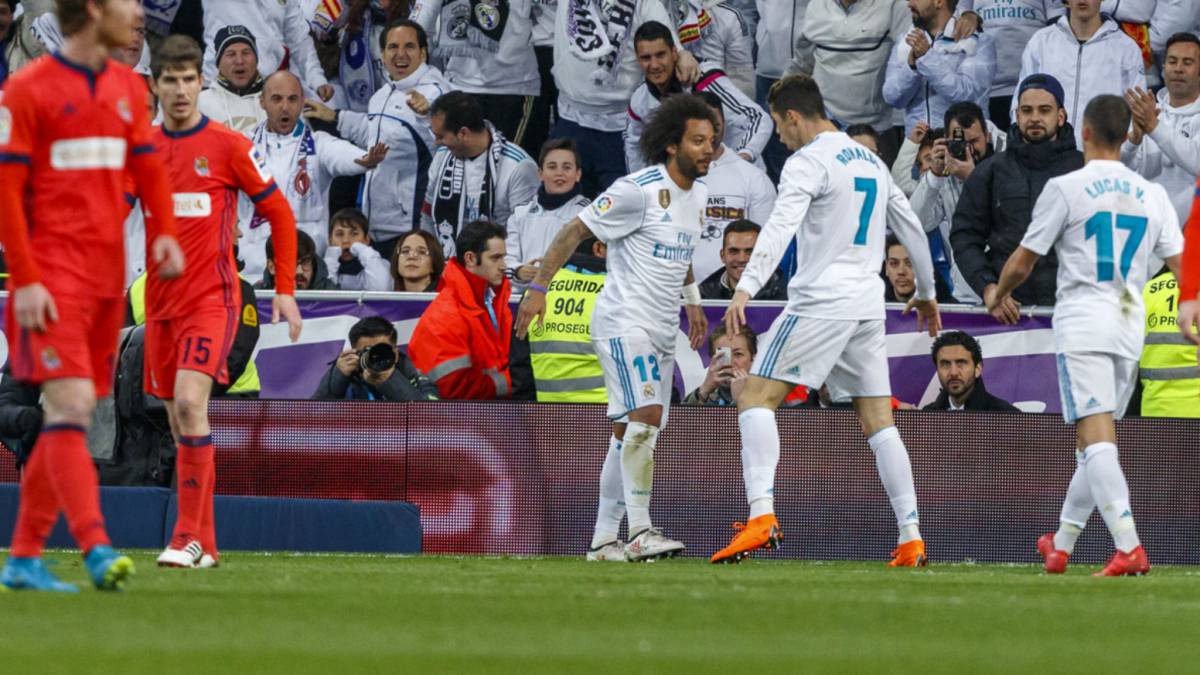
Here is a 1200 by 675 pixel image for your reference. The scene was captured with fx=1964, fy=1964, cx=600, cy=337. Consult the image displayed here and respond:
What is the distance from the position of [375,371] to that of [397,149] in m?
3.92

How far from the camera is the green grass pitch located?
483 cm

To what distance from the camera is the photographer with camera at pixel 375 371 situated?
12.1 meters

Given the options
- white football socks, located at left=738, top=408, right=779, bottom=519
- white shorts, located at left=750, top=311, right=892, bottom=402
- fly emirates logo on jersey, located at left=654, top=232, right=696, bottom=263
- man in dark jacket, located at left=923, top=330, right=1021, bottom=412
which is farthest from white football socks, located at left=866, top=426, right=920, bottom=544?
man in dark jacket, located at left=923, top=330, right=1021, bottom=412

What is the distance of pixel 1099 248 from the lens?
30.3 ft

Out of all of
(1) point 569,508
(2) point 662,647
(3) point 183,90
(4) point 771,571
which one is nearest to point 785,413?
(1) point 569,508

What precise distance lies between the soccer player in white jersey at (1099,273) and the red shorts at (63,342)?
4.52 m

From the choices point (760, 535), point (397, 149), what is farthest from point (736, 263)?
point (397, 149)

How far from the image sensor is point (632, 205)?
1079cm

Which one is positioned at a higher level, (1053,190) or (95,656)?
(1053,190)

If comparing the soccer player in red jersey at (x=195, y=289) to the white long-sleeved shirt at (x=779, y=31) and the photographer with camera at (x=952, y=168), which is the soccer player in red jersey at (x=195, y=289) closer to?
the photographer with camera at (x=952, y=168)

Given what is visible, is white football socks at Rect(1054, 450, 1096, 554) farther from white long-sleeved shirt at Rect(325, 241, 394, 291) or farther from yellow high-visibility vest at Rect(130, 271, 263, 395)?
white long-sleeved shirt at Rect(325, 241, 394, 291)

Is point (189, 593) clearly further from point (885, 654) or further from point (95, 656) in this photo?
point (885, 654)

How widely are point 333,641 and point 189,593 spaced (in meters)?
1.83

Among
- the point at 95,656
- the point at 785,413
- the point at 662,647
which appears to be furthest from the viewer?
the point at 785,413
